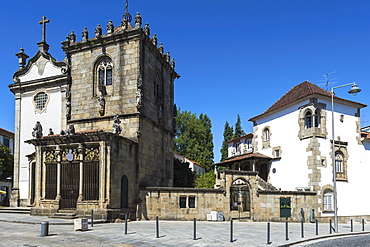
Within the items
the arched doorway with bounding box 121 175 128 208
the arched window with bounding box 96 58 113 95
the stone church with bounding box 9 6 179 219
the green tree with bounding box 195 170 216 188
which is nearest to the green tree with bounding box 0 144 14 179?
the stone church with bounding box 9 6 179 219

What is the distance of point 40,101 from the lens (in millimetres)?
30672

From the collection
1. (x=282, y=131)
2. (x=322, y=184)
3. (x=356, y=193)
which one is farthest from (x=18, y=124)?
(x=356, y=193)

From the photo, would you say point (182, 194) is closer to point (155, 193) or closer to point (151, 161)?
point (155, 193)

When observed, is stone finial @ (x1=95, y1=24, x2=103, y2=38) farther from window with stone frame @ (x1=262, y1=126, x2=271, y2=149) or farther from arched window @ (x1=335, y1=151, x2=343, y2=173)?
arched window @ (x1=335, y1=151, x2=343, y2=173)

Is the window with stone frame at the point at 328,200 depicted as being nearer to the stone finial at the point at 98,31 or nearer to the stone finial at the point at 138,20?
the stone finial at the point at 138,20

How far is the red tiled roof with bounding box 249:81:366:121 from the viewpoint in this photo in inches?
1315

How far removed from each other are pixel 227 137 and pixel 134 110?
4615 cm

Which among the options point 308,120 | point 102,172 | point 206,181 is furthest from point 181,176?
point 102,172

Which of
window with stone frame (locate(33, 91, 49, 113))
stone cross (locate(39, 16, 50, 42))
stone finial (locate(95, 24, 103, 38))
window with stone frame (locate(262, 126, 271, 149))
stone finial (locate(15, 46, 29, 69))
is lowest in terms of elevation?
window with stone frame (locate(262, 126, 271, 149))

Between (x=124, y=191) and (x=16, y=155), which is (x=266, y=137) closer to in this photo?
(x=124, y=191)

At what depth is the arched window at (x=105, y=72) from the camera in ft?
91.4

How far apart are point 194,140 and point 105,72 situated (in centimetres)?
3485

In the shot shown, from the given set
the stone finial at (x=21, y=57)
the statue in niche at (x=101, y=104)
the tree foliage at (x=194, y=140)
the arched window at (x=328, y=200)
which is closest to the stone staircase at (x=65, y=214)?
the statue in niche at (x=101, y=104)

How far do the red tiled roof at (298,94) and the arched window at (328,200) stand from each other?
8.51 meters
